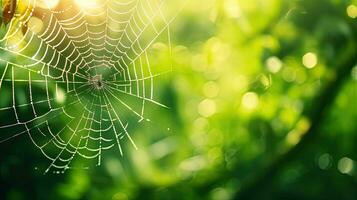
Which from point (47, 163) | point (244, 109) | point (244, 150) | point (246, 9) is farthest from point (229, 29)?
point (47, 163)

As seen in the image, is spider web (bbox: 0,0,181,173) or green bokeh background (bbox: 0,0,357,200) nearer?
spider web (bbox: 0,0,181,173)

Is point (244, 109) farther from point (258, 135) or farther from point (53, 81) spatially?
point (53, 81)

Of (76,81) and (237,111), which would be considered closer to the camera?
(76,81)

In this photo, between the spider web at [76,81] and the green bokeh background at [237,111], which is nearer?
the spider web at [76,81]
